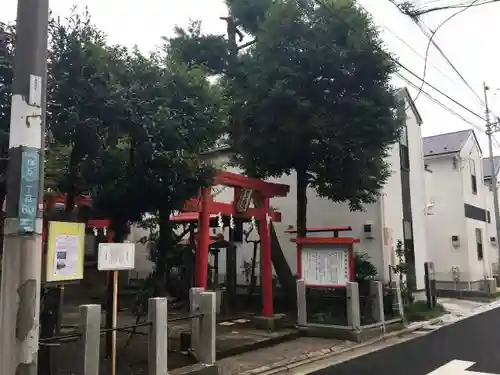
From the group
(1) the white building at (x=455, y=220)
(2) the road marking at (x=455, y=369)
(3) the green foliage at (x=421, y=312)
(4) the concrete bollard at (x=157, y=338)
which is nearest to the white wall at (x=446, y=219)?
(1) the white building at (x=455, y=220)

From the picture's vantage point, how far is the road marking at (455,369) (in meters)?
7.91

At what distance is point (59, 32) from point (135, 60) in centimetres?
127

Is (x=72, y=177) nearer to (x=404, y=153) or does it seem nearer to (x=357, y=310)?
(x=357, y=310)

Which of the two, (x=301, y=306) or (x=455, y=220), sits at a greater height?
(x=455, y=220)

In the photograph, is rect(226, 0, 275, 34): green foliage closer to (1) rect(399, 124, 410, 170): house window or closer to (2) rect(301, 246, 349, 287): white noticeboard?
(2) rect(301, 246, 349, 287): white noticeboard

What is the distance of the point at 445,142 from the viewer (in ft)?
85.7

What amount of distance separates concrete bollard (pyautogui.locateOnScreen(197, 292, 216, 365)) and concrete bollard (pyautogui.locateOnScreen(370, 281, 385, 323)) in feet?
18.2

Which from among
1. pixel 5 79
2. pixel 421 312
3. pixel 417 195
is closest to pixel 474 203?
pixel 417 195

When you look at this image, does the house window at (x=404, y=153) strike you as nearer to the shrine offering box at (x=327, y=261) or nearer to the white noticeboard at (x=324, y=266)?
the shrine offering box at (x=327, y=261)

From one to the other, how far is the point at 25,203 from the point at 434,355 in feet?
27.0

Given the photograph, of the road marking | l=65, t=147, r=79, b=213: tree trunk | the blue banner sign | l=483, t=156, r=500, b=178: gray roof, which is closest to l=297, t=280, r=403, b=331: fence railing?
the road marking

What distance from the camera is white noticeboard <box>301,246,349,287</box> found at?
1159 centimetres

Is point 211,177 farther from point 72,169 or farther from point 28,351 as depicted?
point 28,351

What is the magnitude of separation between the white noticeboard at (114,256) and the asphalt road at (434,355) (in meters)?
3.71
